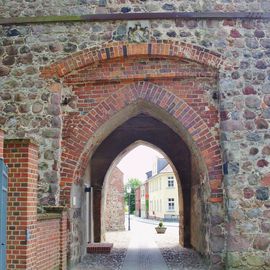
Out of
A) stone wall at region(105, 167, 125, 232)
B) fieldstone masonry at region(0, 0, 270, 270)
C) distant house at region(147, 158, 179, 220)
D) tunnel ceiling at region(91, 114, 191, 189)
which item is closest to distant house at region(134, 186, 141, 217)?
distant house at region(147, 158, 179, 220)

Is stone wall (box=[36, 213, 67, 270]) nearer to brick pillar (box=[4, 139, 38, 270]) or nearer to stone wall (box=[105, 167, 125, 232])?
brick pillar (box=[4, 139, 38, 270])

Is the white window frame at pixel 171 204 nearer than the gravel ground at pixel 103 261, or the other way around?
the gravel ground at pixel 103 261

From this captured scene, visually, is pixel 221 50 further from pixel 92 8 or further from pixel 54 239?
pixel 54 239

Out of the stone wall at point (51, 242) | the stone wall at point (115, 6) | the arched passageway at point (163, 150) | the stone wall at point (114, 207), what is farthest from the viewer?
the stone wall at point (114, 207)

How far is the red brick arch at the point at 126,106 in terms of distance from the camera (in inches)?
436

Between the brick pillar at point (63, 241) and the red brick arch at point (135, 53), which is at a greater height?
the red brick arch at point (135, 53)

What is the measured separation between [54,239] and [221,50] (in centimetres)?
559

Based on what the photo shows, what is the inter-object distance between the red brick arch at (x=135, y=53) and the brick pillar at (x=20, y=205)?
393 centimetres

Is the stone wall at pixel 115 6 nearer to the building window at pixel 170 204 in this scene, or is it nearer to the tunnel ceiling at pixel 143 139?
the tunnel ceiling at pixel 143 139

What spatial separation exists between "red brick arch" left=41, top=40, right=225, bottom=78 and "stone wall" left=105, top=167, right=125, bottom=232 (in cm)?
1807

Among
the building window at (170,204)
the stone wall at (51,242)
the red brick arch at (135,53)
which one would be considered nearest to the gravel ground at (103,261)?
the stone wall at (51,242)

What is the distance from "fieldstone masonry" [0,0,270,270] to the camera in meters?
10.9

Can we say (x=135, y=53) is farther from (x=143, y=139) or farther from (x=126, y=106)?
(x=143, y=139)

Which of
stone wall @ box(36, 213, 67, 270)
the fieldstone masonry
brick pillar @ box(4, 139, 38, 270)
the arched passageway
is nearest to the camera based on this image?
brick pillar @ box(4, 139, 38, 270)
